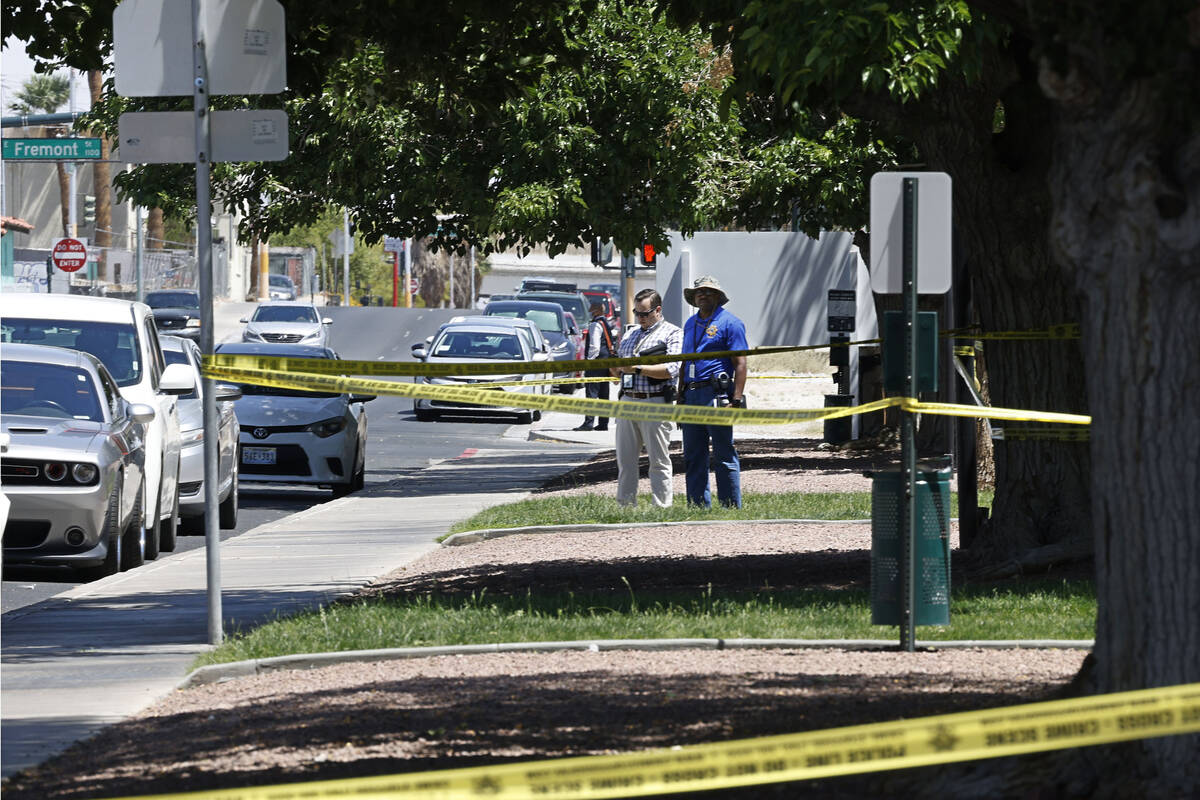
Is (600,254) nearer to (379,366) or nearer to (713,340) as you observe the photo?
(713,340)

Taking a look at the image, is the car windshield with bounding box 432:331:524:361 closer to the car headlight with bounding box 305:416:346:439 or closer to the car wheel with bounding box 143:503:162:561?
the car headlight with bounding box 305:416:346:439

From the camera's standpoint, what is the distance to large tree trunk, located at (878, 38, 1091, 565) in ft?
34.4

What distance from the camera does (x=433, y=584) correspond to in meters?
11.3

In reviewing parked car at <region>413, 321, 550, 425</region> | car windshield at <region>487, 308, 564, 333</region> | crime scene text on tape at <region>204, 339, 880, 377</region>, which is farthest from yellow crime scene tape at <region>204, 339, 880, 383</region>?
car windshield at <region>487, 308, 564, 333</region>

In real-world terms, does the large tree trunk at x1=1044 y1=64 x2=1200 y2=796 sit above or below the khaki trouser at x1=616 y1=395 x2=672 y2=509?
above

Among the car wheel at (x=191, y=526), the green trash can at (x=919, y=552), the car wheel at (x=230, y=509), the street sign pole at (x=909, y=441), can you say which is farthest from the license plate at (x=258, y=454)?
the street sign pole at (x=909, y=441)

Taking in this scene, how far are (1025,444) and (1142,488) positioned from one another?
5.63 metres

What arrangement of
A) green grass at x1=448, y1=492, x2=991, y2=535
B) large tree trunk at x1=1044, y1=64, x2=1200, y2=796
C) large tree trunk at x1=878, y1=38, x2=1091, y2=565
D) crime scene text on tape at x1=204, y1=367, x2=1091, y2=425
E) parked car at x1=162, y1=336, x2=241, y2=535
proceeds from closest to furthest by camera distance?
large tree trunk at x1=1044, y1=64, x2=1200, y2=796
crime scene text on tape at x1=204, y1=367, x2=1091, y2=425
large tree trunk at x1=878, y1=38, x2=1091, y2=565
green grass at x1=448, y1=492, x2=991, y2=535
parked car at x1=162, y1=336, x2=241, y2=535

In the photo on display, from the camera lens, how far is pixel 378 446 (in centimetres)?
2786

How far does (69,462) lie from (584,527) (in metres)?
4.00

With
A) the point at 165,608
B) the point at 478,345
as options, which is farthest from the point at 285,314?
the point at 165,608

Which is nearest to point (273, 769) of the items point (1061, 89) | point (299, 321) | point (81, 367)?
point (1061, 89)

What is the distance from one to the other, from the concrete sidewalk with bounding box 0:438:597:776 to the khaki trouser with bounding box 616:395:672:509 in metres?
1.54

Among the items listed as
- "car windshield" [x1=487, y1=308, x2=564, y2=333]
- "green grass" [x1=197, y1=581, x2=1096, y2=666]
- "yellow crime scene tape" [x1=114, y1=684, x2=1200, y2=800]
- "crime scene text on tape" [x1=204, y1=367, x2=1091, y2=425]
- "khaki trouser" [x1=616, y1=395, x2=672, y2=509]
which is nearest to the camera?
"yellow crime scene tape" [x1=114, y1=684, x2=1200, y2=800]
